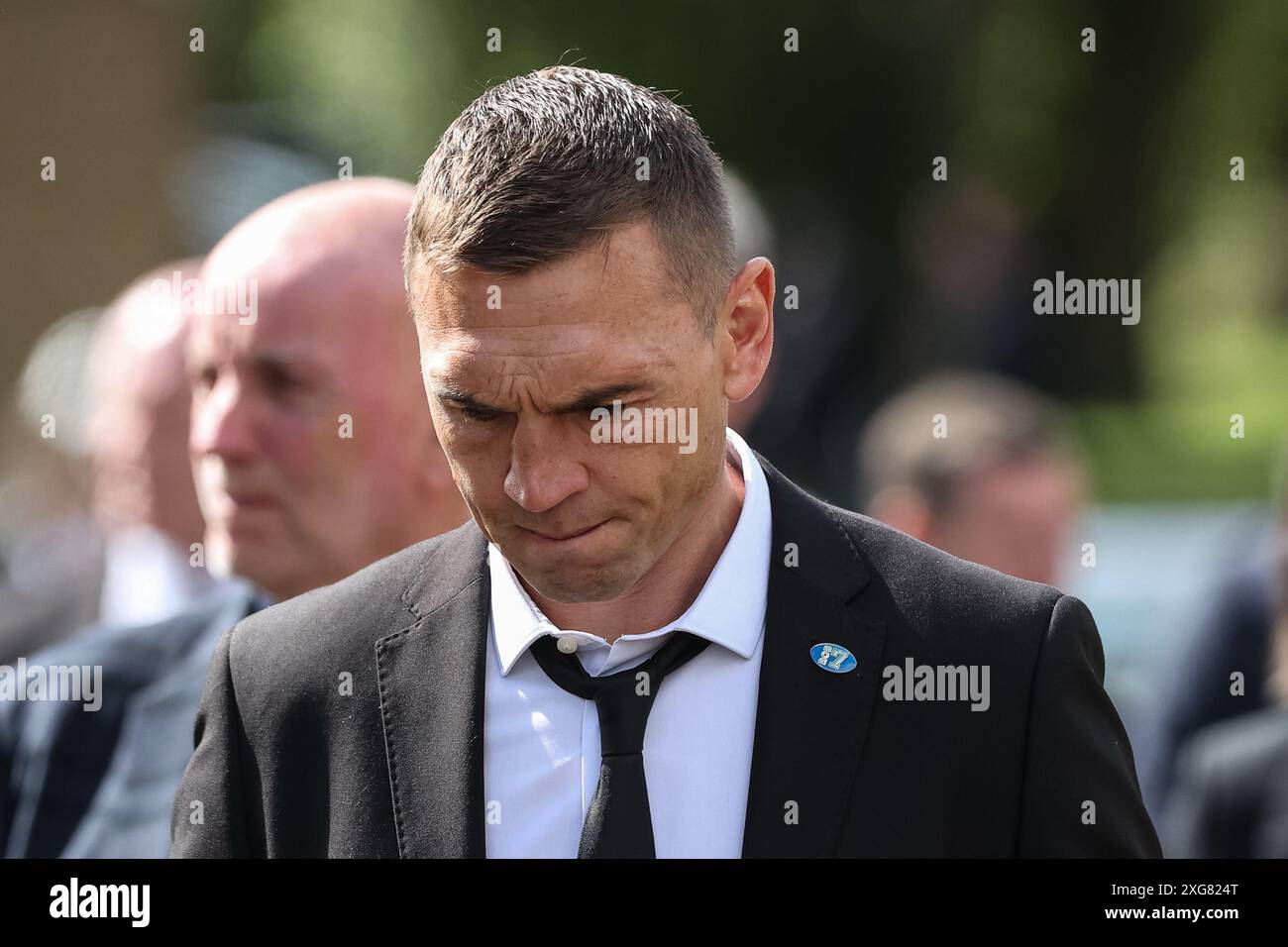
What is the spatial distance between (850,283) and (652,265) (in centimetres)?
1179

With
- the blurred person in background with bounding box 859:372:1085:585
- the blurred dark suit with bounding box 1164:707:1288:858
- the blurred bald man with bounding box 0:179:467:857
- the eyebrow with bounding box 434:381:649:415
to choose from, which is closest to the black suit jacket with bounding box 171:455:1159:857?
the eyebrow with bounding box 434:381:649:415

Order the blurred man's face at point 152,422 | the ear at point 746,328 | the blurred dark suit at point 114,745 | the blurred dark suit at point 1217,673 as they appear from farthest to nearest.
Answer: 1. the blurred dark suit at point 1217,673
2. the blurred man's face at point 152,422
3. the blurred dark suit at point 114,745
4. the ear at point 746,328

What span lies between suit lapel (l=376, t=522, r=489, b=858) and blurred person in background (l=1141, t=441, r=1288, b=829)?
3.58m

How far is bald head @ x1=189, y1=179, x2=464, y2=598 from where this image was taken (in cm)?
396

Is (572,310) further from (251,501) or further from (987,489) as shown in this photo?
(987,489)

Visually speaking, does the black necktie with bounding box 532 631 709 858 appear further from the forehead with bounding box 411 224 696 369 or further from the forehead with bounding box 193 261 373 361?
the forehead with bounding box 193 261 373 361

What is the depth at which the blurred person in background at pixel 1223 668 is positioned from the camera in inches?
218

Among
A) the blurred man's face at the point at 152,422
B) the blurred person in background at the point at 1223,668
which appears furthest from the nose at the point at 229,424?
the blurred person in background at the point at 1223,668

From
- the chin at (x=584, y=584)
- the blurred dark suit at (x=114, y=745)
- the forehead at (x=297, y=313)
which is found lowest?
the blurred dark suit at (x=114, y=745)

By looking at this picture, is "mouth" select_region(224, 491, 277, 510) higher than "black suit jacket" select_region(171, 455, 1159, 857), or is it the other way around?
"mouth" select_region(224, 491, 277, 510)

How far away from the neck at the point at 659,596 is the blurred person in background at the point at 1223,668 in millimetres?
3384

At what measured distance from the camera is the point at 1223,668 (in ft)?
19.0

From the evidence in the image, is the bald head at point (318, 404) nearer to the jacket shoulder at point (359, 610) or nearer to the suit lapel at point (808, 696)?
the jacket shoulder at point (359, 610)

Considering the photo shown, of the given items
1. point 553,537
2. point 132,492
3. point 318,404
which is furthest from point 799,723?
point 132,492
